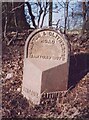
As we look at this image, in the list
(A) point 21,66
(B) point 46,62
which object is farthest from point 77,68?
(A) point 21,66

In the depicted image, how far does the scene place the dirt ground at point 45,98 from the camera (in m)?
3.39

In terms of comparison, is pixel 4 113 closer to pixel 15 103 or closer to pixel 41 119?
pixel 15 103

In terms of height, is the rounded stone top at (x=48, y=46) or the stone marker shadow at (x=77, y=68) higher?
the rounded stone top at (x=48, y=46)

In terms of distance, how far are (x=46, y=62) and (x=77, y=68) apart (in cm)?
41

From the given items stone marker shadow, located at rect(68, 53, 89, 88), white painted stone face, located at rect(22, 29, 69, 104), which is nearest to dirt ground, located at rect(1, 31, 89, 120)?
stone marker shadow, located at rect(68, 53, 89, 88)

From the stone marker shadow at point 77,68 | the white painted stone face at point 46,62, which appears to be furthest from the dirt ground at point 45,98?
the white painted stone face at point 46,62

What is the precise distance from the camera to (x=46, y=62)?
3.40 m

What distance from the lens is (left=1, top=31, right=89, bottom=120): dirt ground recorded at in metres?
3.39

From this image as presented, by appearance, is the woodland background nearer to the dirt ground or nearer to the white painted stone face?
the dirt ground

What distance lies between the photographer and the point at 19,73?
360 centimetres

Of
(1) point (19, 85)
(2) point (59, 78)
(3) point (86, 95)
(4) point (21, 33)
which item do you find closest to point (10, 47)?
(4) point (21, 33)

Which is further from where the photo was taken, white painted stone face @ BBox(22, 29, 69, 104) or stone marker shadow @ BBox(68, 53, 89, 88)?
stone marker shadow @ BBox(68, 53, 89, 88)

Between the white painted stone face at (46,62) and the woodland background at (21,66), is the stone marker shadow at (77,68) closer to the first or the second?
the woodland background at (21,66)

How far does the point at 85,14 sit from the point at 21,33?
735 millimetres
